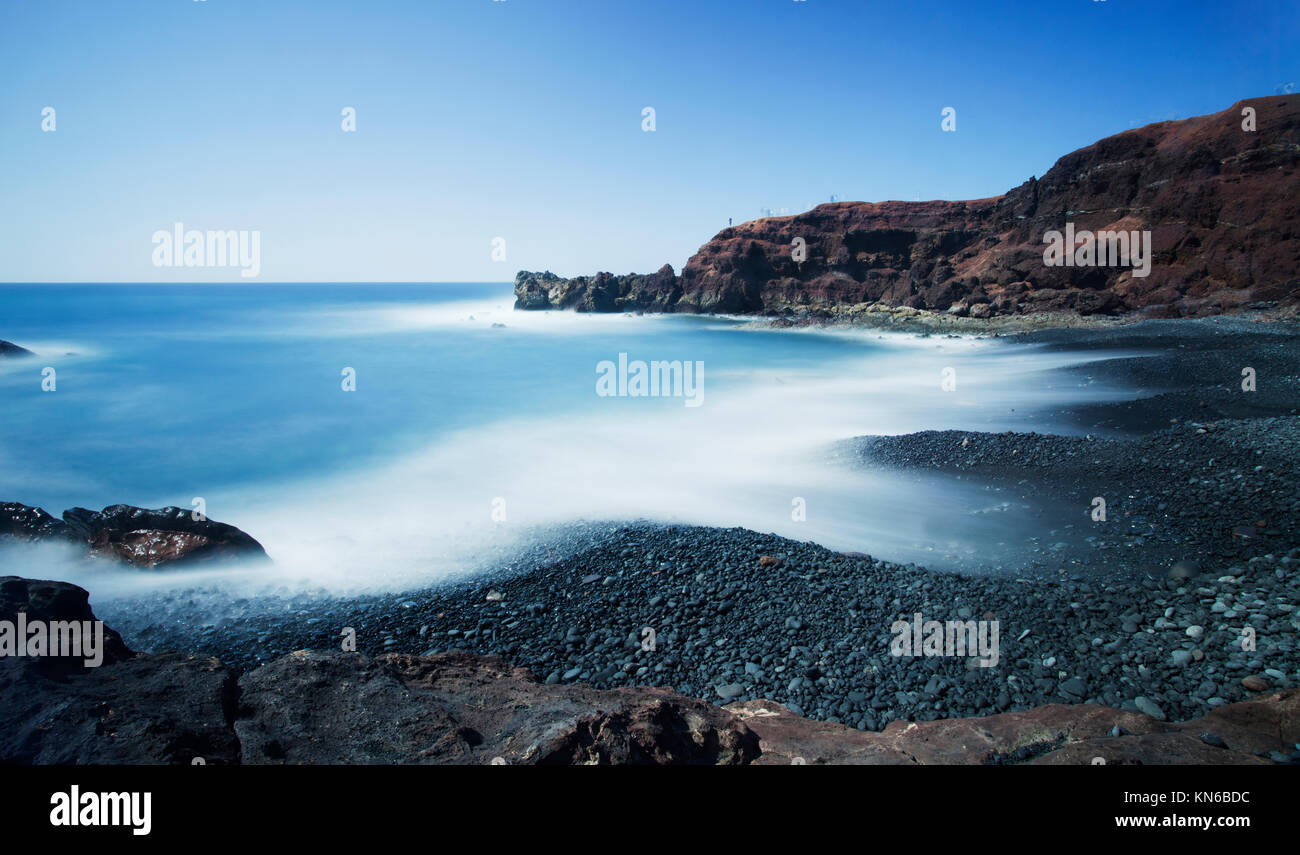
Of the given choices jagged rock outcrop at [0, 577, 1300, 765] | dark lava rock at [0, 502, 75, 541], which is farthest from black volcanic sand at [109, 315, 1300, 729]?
dark lava rock at [0, 502, 75, 541]

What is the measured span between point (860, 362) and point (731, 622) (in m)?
26.7

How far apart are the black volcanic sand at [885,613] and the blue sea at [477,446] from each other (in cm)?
95

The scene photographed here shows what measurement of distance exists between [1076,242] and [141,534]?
155 ft

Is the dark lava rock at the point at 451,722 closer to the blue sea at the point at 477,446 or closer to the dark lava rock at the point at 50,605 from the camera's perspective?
the dark lava rock at the point at 50,605

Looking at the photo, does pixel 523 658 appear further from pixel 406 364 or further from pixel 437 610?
pixel 406 364

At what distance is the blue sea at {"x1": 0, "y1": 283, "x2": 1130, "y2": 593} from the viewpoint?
8828mm

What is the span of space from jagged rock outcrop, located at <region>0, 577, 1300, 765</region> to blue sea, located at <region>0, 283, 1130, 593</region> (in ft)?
12.4

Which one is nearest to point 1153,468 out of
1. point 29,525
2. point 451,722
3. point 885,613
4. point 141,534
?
point 885,613

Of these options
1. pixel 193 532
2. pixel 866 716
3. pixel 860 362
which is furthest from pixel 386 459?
pixel 860 362

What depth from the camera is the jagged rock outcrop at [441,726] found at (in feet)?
9.25

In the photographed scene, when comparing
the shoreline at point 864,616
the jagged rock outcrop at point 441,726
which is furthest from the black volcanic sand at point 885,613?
the jagged rock outcrop at point 441,726

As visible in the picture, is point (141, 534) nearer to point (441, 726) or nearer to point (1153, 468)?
point (441, 726)
